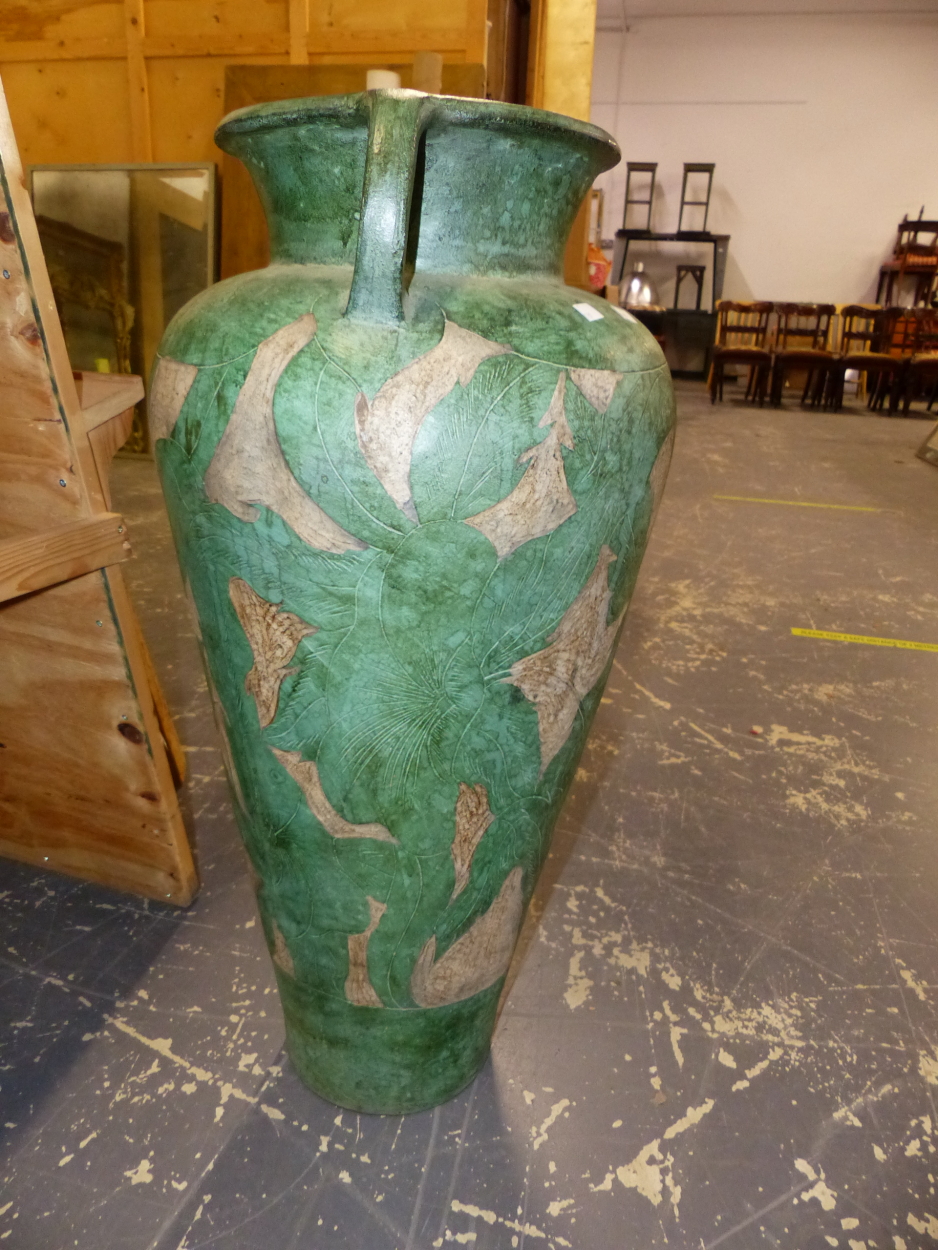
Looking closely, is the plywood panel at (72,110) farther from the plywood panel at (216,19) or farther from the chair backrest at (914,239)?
the chair backrest at (914,239)

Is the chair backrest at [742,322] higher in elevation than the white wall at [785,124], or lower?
lower

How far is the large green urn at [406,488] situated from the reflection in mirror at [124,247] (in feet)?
10.1

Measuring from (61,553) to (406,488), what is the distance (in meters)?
0.53

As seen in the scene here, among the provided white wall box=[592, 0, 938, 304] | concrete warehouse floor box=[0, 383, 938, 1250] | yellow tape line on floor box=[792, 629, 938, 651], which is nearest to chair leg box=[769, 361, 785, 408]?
white wall box=[592, 0, 938, 304]

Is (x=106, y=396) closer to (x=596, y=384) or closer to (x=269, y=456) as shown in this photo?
(x=269, y=456)

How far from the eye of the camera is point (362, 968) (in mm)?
825

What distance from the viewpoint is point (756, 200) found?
7.51 meters

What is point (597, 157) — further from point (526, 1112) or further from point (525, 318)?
point (526, 1112)

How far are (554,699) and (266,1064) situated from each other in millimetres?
599

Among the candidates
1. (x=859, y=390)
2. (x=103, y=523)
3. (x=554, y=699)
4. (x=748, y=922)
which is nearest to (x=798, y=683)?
(x=748, y=922)

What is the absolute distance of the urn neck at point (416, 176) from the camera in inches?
22.5

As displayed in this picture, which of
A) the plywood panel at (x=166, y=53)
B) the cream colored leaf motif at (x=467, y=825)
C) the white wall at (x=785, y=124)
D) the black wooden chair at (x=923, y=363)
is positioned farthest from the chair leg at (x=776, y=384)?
the cream colored leaf motif at (x=467, y=825)

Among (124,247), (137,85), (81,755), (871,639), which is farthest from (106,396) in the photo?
(137,85)

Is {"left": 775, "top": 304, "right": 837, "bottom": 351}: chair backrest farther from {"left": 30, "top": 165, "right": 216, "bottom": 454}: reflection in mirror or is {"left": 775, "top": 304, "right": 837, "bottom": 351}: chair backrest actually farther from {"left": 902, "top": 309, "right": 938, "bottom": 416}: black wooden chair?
{"left": 30, "top": 165, "right": 216, "bottom": 454}: reflection in mirror
